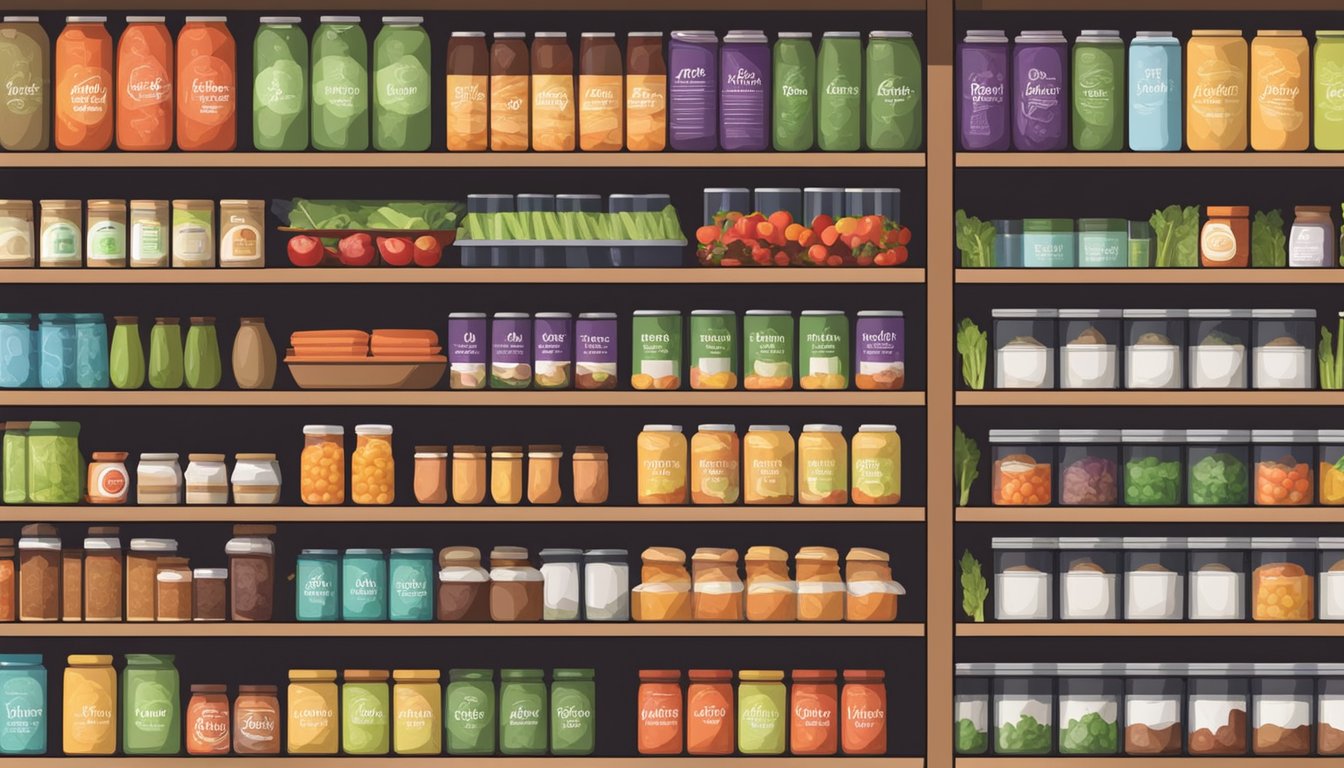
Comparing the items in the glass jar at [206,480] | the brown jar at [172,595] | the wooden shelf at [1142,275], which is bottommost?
the brown jar at [172,595]

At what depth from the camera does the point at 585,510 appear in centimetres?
357

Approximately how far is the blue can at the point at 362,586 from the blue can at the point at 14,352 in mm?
882

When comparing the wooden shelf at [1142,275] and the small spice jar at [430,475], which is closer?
the wooden shelf at [1142,275]

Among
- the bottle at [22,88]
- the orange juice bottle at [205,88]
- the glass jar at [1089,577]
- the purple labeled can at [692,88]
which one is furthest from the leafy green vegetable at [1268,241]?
the bottle at [22,88]

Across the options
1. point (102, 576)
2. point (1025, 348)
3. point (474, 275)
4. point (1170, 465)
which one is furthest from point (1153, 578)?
point (102, 576)

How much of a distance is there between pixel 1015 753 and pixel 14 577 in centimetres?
242

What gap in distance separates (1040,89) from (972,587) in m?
1.19

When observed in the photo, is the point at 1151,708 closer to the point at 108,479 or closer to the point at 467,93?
the point at 467,93

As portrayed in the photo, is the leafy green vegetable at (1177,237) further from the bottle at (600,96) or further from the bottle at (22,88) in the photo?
the bottle at (22,88)

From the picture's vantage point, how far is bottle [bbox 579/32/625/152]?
3580 mm

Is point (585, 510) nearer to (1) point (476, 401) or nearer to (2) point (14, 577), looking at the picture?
(1) point (476, 401)

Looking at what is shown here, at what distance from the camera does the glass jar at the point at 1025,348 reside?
356cm

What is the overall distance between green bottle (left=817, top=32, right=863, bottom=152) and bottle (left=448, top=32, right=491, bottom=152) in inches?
31.8
